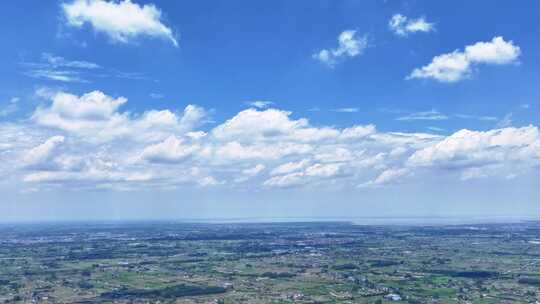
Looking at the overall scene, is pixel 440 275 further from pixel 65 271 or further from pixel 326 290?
pixel 65 271

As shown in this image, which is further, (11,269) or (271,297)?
(11,269)

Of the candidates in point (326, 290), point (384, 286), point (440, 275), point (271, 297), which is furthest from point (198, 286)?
point (440, 275)

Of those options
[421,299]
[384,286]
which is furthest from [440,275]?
[421,299]

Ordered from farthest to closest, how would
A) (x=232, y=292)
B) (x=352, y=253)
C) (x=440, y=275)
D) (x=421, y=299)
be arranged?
(x=352, y=253) < (x=440, y=275) < (x=232, y=292) < (x=421, y=299)

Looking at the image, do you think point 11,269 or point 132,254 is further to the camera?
point 132,254

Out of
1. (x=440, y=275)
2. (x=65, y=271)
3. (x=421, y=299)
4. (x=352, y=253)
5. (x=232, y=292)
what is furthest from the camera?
(x=352, y=253)

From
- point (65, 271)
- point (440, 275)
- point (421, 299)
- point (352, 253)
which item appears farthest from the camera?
point (352, 253)

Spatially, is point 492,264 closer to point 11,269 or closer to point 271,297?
point 271,297

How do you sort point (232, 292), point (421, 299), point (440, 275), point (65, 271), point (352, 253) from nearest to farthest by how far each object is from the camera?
point (421, 299) < point (232, 292) < point (440, 275) < point (65, 271) < point (352, 253)
